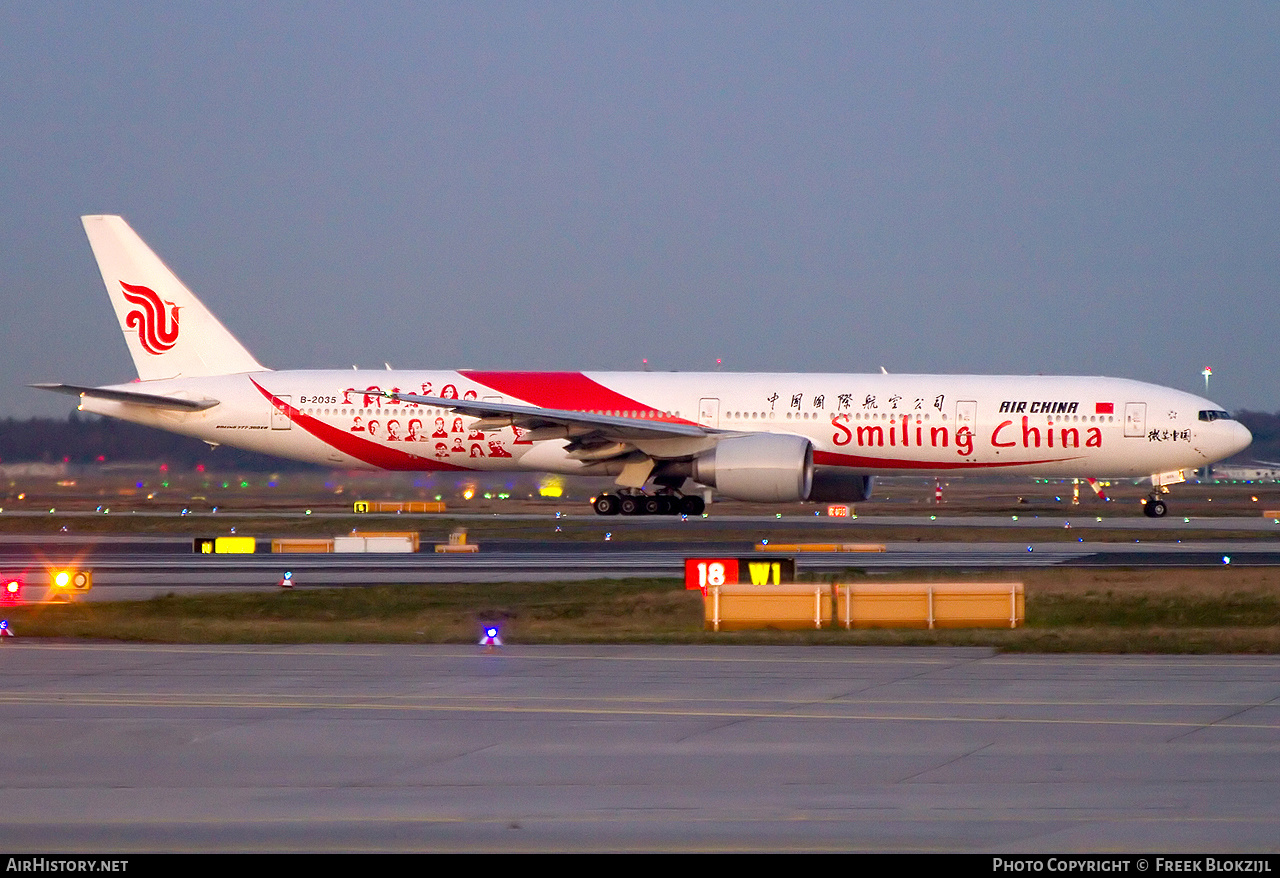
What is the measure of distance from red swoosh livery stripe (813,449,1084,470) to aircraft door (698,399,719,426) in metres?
2.73

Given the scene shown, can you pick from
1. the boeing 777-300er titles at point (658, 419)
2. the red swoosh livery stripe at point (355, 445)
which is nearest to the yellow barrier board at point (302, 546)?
the boeing 777-300er titles at point (658, 419)

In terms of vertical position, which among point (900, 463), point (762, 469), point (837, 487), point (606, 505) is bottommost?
point (606, 505)

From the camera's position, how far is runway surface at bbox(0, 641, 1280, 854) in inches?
297

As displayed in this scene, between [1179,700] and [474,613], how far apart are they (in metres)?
10.4

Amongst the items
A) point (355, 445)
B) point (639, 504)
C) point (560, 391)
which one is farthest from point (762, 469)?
point (355, 445)

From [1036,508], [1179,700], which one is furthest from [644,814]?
[1036,508]

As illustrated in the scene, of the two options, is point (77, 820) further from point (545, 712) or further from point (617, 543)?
point (617, 543)

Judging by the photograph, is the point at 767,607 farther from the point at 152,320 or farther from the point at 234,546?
the point at 152,320

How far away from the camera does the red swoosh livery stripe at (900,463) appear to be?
37.1 metres

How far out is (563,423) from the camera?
116 ft

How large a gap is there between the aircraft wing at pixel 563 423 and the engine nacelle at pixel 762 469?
1.43 m

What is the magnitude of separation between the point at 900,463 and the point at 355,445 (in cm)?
1450

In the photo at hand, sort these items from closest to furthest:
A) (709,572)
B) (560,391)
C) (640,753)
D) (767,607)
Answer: (640,753) < (767,607) < (709,572) < (560,391)

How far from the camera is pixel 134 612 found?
19.8m
